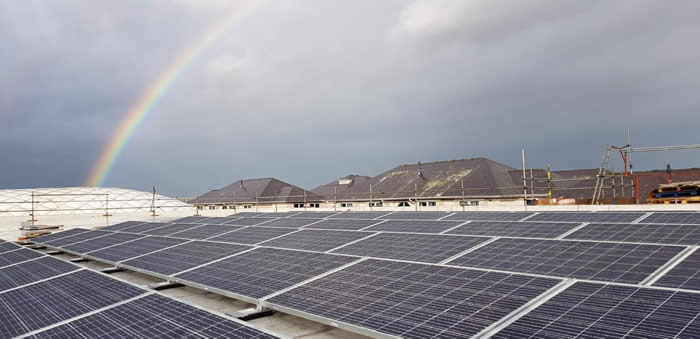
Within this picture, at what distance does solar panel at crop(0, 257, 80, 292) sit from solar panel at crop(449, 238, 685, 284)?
9.40 meters

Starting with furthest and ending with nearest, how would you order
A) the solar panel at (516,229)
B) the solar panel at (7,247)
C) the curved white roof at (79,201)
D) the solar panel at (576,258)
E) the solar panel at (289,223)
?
the curved white roof at (79,201)
the solar panel at (289,223)
the solar panel at (7,247)
the solar panel at (516,229)
the solar panel at (576,258)

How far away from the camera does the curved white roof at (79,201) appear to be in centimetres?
3415

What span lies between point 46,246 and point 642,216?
852 inches

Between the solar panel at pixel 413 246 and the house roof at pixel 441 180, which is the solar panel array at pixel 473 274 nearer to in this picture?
the solar panel at pixel 413 246

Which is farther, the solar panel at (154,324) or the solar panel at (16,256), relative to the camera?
the solar panel at (16,256)

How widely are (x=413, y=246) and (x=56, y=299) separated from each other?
7.25 meters

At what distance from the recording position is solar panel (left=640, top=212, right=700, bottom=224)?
11.0 meters

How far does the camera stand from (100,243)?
619 inches

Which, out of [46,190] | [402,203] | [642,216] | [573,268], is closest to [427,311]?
[573,268]

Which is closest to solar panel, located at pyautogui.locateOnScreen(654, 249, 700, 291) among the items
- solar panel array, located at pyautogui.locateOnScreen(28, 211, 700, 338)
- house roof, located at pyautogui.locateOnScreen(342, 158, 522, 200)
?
solar panel array, located at pyautogui.locateOnScreen(28, 211, 700, 338)

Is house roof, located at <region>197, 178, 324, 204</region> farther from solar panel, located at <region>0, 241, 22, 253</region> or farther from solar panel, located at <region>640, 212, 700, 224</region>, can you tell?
solar panel, located at <region>640, 212, 700, 224</region>

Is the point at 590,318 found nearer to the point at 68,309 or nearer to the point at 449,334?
the point at 449,334

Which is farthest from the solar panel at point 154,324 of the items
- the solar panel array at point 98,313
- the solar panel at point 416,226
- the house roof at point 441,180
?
the house roof at point 441,180

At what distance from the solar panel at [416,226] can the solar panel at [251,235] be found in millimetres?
3191
